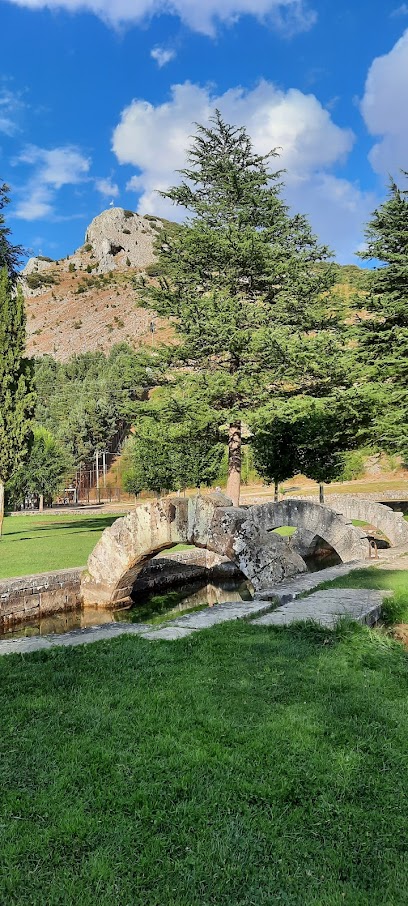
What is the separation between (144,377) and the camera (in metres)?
19.9

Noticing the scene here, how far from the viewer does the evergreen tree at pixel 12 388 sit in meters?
18.2

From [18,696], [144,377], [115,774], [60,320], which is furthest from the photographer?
[60,320]

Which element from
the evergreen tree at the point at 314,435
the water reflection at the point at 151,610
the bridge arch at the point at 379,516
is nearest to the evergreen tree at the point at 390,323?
the evergreen tree at the point at 314,435

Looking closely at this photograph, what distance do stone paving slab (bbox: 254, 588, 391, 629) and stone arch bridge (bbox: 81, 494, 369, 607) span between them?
234cm

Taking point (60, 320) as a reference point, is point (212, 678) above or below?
below

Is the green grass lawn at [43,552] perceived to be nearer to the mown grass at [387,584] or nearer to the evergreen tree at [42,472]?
the mown grass at [387,584]

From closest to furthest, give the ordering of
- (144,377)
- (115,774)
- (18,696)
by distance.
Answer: (115,774)
(18,696)
(144,377)

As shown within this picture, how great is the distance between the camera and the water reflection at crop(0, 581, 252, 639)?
10414 mm

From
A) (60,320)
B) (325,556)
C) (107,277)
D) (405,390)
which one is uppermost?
(107,277)

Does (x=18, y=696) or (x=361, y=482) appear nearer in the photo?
(x=18, y=696)

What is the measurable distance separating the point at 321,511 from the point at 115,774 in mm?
9356

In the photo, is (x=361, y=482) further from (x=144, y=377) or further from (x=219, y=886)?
(x=219, y=886)

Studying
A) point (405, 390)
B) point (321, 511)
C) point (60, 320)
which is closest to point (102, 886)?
point (321, 511)

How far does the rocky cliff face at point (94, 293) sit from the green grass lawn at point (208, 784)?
87207mm
